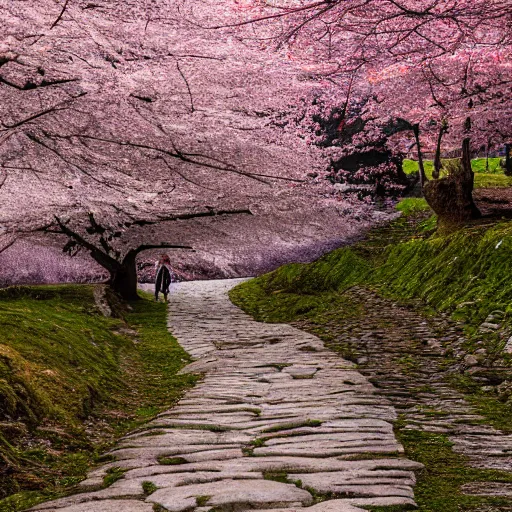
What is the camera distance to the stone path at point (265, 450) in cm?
344

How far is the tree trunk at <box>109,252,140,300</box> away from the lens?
1888 cm

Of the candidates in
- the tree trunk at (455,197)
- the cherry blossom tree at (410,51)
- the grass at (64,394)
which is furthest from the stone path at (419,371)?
the cherry blossom tree at (410,51)

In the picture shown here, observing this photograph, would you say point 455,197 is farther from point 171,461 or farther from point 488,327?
point 171,461

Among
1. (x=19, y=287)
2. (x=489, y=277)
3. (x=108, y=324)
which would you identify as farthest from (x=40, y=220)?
(x=489, y=277)

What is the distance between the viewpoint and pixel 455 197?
49.6 ft

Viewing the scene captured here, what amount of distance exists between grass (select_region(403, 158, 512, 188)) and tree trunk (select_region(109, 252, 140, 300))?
1417 cm

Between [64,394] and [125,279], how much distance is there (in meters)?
13.4

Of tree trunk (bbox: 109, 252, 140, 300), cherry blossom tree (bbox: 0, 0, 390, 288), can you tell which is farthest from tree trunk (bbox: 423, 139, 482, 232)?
tree trunk (bbox: 109, 252, 140, 300)

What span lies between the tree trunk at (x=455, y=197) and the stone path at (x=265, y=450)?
803 cm

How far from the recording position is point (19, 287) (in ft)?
49.5

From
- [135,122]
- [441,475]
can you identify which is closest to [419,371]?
[441,475]

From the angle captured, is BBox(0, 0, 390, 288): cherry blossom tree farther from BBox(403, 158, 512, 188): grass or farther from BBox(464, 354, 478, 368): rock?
BBox(403, 158, 512, 188): grass

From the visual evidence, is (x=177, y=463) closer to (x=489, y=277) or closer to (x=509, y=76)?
(x=489, y=277)

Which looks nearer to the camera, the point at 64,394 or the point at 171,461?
the point at 171,461
